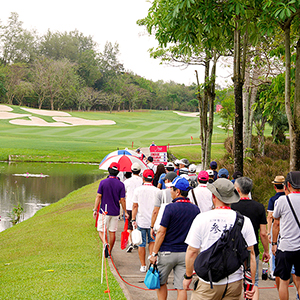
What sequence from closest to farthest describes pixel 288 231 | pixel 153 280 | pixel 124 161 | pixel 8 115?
pixel 153 280
pixel 288 231
pixel 124 161
pixel 8 115

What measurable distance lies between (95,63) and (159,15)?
101m

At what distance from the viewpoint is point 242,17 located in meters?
8.11

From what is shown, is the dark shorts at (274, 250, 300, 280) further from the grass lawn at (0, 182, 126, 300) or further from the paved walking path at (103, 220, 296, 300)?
the grass lawn at (0, 182, 126, 300)

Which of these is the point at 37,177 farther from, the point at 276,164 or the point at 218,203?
the point at 218,203

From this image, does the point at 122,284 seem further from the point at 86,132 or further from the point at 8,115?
the point at 8,115

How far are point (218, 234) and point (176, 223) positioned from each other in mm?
1183

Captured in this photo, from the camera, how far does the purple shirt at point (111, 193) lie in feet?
25.2

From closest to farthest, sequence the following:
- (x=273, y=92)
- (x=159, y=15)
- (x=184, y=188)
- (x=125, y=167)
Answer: (x=184, y=188) → (x=159, y=15) → (x=273, y=92) → (x=125, y=167)

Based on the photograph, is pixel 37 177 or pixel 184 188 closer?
pixel 184 188

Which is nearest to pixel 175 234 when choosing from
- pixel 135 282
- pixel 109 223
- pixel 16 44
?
pixel 135 282

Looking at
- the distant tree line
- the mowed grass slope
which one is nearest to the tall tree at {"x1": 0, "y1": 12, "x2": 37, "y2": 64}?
the distant tree line

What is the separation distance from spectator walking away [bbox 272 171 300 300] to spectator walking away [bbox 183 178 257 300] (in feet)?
4.17

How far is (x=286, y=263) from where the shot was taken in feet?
15.7

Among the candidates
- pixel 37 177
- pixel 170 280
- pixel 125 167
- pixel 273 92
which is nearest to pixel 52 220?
pixel 125 167
